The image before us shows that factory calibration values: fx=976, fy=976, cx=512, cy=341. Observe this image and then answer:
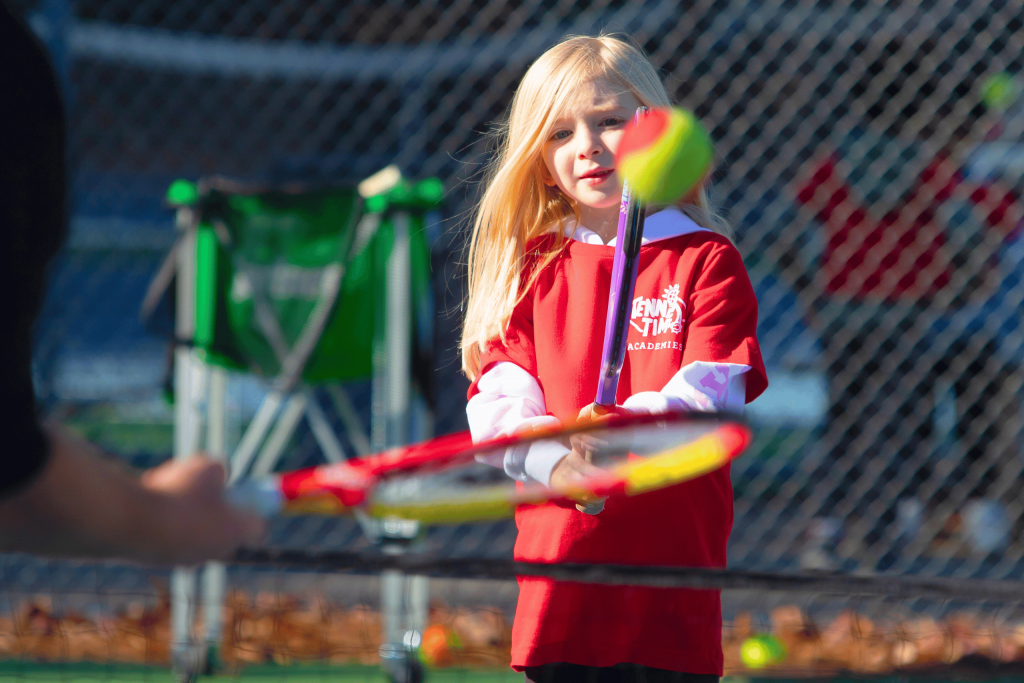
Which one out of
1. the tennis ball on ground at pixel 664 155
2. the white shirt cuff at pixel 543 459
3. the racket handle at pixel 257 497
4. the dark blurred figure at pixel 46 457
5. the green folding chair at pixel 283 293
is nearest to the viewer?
the dark blurred figure at pixel 46 457

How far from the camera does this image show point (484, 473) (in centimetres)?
109

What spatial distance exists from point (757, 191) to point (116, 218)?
350 cm

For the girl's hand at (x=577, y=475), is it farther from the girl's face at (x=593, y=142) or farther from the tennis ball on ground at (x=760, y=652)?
the tennis ball on ground at (x=760, y=652)

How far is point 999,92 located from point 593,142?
2582 millimetres

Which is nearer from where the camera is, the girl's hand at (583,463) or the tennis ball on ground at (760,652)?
the girl's hand at (583,463)

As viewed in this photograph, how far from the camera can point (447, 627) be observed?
8.00 ft

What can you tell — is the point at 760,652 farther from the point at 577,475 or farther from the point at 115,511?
the point at 115,511

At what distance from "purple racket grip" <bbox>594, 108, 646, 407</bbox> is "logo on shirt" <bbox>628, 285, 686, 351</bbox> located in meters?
0.12

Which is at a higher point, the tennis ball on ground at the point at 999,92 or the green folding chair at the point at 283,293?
the tennis ball on ground at the point at 999,92

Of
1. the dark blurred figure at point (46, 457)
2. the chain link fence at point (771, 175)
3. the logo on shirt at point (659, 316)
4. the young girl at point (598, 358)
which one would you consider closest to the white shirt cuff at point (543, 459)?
the young girl at point (598, 358)

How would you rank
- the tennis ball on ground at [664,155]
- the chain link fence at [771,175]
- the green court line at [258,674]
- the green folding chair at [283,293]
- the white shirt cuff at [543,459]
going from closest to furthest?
the tennis ball on ground at [664,155]
the white shirt cuff at [543,459]
the green court line at [258,674]
the green folding chair at [283,293]
the chain link fence at [771,175]

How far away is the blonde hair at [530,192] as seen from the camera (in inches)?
47.3

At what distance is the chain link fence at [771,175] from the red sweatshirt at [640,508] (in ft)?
2.67

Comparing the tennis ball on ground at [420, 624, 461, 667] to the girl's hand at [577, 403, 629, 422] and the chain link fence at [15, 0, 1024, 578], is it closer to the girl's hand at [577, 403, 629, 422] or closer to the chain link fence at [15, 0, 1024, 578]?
the chain link fence at [15, 0, 1024, 578]
